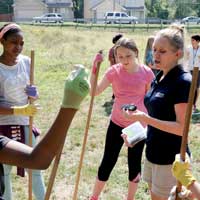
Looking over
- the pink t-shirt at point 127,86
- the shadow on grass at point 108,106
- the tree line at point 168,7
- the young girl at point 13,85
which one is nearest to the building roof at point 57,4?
the tree line at point 168,7

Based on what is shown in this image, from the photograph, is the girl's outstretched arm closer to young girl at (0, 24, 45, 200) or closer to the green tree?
young girl at (0, 24, 45, 200)

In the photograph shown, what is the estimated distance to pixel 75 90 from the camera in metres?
1.67

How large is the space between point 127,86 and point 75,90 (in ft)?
6.40

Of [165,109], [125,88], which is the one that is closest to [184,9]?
[125,88]

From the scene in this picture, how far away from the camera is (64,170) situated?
4871mm

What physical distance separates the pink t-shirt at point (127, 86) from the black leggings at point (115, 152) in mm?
91

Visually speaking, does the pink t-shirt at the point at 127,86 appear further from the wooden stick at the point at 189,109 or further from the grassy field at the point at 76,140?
the wooden stick at the point at 189,109

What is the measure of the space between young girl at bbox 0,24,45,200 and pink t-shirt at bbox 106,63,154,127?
2.56ft

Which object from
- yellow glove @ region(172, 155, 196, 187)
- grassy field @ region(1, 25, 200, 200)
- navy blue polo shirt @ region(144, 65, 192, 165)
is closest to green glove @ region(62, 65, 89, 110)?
yellow glove @ region(172, 155, 196, 187)

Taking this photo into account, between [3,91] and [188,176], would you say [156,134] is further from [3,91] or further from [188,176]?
[3,91]

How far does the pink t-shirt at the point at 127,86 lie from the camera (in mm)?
3578

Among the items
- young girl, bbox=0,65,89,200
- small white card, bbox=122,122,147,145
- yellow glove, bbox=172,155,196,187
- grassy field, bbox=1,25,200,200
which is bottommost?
grassy field, bbox=1,25,200,200

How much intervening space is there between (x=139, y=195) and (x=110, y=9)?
55815 mm

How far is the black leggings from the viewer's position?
3.63 meters
